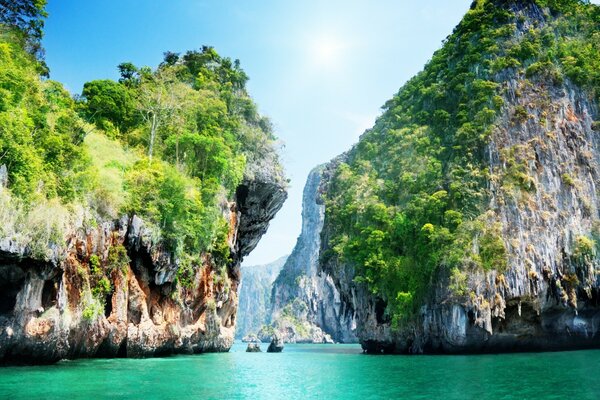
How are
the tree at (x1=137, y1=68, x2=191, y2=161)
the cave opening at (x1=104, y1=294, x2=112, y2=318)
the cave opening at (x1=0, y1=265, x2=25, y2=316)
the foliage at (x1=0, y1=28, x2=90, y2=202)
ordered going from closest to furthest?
the cave opening at (x1=0, y1=265, x2=25, y2=316), the foliage at (x1=0, y1=28, x2=90, y2=202), the cave opening at (x1=104, y1=294, x2=112, y2=318), the tree at (x1=137, y1=68, x2=191, y2=161)

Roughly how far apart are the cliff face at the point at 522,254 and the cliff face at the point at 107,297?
1426 cm

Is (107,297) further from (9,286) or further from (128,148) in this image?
(128,148)

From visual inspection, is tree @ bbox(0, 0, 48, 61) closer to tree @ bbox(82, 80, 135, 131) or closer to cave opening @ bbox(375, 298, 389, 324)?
tree @ bbox(82, 80, 135, 131)

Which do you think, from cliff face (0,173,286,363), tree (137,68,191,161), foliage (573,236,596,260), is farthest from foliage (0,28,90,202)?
foliage (573,236,596,260)

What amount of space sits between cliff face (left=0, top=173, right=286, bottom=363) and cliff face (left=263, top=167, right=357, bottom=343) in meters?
80.0

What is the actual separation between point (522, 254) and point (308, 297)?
114628 mm

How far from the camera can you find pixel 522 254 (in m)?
35.9

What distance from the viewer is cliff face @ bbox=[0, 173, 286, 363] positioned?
18.5 metres

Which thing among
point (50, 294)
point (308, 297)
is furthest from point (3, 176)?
point (308, 297)

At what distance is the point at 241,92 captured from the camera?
45.7 metres

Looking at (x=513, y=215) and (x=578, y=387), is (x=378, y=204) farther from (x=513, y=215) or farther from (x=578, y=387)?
(x=578, y=387)

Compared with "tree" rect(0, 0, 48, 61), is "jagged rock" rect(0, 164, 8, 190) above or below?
below

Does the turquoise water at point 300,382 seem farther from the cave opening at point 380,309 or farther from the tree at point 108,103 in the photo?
the cave opening at point 380,309

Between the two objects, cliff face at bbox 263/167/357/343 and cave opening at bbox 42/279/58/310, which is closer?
cave opening at bbox 42/279/58/310
